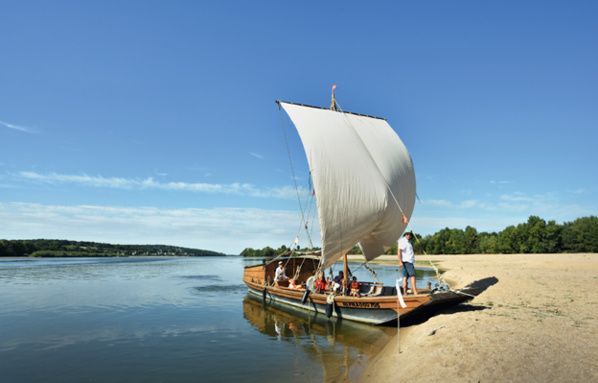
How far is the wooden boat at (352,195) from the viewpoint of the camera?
15719mm

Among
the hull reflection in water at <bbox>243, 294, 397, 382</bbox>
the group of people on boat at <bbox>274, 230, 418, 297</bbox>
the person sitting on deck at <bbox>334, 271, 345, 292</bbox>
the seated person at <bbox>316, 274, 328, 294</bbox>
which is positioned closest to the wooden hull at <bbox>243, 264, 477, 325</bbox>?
the hull reflection in water at <bbox>243, 294, 397, 382</bbox>

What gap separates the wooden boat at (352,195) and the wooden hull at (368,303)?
0.05 meters

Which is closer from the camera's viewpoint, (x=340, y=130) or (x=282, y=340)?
(x=282, y=340)

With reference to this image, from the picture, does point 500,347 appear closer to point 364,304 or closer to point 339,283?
point 364,304

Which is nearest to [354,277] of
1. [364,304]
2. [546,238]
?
[364,304]

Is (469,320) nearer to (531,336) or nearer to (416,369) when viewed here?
(531,336)

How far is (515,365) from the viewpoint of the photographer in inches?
260

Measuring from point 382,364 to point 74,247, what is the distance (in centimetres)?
21242

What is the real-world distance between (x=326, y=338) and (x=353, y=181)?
789 cm

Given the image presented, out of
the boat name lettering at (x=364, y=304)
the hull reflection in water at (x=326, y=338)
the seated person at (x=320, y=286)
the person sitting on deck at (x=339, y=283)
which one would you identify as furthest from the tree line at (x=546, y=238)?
the boat name lettering at (x=364, y=304)

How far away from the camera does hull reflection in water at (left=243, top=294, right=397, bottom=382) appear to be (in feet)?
31.0

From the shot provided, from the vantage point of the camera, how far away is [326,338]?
42.9ft

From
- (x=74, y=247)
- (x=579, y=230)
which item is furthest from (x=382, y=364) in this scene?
(x=74, y=247)

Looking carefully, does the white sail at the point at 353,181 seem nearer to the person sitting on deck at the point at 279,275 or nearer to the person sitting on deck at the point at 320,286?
the person sitting on deck at the point at 320,286
